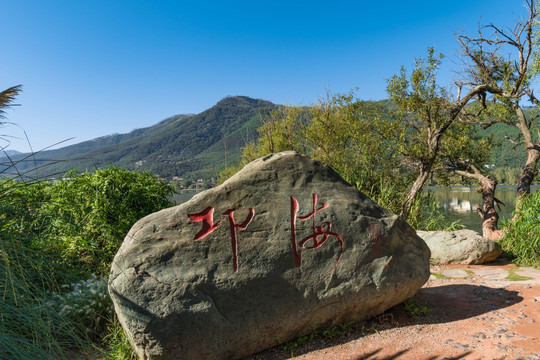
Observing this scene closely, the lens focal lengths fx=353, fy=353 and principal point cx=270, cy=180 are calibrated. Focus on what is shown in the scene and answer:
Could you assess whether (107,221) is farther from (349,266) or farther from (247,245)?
(349,266)

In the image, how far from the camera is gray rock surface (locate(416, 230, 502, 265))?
5836mm

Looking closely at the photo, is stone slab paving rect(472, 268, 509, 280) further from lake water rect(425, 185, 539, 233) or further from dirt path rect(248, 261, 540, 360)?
lake water rect(425, 185, 539, 233)

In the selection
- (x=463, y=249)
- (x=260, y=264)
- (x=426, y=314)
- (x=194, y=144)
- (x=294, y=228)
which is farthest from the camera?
(x=194, y=144)

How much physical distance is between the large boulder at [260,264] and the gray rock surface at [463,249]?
8.61 feet

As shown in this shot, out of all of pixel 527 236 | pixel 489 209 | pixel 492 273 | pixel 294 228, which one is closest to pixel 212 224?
pixel 294 228

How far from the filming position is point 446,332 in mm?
3314

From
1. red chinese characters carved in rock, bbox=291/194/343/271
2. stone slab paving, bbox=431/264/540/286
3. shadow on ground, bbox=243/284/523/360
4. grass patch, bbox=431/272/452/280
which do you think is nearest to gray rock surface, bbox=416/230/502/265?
stone slab paving, bbox=431/264/540/286

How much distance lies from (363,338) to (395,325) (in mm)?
425

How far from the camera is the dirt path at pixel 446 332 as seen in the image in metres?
2.99

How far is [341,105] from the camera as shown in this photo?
10680 millimetres

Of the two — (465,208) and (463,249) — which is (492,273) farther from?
(465,208)

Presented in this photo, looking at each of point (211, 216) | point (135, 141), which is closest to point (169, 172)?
point (135, 141)

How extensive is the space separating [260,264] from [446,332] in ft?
6.13

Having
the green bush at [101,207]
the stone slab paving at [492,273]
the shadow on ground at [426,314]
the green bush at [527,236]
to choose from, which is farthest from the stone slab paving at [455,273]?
the green bush at [101,207]
